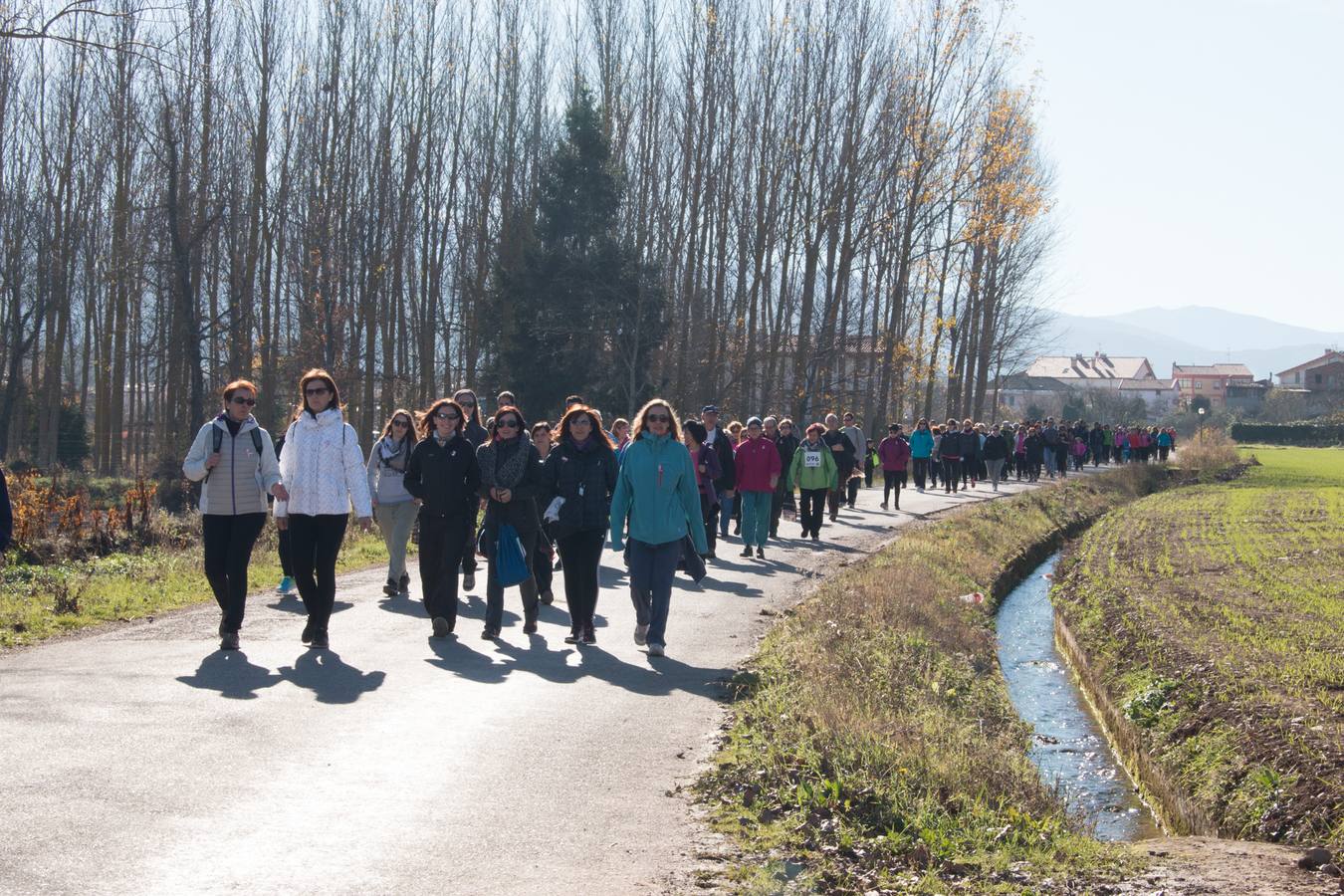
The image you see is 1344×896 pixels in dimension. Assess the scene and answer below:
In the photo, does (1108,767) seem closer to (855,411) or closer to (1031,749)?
(1031,749)

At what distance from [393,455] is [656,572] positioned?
437cm

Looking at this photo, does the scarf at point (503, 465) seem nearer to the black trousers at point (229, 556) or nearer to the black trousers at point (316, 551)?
the black trousers at point (316, 551)

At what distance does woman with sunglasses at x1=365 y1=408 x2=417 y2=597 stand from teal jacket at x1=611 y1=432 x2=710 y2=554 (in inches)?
151

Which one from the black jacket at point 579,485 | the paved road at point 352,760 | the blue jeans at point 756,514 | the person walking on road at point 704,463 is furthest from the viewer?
the blue jeans at point 756,514

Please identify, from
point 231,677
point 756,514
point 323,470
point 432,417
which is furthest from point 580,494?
point 756,514

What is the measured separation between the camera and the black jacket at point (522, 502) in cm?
1157

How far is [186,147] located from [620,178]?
43.3 feet

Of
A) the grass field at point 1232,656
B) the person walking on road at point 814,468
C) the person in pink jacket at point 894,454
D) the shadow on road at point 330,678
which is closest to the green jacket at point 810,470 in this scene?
the person walking on road at point 814,468

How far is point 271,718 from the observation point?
27.0ft

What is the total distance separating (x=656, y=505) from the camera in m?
11.1

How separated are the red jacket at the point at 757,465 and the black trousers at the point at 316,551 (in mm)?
9489

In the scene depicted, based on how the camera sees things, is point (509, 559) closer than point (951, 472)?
Yes

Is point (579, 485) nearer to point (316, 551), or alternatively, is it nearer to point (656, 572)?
point (656, 572)

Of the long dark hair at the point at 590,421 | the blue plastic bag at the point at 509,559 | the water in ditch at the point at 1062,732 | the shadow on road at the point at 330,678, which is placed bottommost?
the water in ditch at the point at 1062,732
